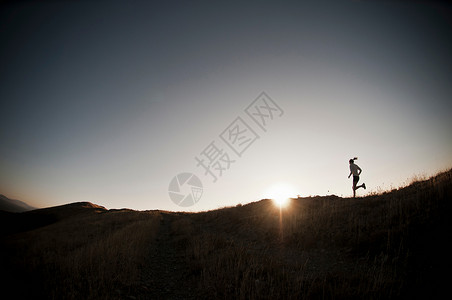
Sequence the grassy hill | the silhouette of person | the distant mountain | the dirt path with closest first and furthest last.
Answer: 1. the grassy hill
2. the dirt path
3. the silhouette of person
4. the distant mountain

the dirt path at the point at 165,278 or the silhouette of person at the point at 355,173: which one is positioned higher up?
the silhouette of person at the point at 355,173

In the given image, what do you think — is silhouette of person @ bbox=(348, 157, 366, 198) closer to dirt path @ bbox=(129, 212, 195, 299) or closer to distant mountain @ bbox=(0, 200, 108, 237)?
dirt path @ bbox=(129, 212, 195, 299)

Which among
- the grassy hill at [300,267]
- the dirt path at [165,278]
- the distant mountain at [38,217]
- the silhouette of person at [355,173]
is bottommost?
A: the distant mountain at [38,217]

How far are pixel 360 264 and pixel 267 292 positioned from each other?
3310 mm

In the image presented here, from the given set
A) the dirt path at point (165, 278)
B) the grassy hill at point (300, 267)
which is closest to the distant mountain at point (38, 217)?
the dirt path at point (165, 278)

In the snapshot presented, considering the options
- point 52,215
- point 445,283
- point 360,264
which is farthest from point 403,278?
point 52,215

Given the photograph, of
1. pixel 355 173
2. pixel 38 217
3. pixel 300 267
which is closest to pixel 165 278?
pixel 300 267

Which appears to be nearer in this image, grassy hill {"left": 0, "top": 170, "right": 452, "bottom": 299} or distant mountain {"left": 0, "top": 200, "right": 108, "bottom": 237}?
grassy hill {"left": 0, "top": 170, "right": 452, "bottom": 299}

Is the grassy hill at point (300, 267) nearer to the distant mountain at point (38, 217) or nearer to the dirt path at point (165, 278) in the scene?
the dirt path at point (165, 278)

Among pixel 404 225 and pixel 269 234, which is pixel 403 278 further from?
pixel 269 234

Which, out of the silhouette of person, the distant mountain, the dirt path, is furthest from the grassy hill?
the distant mountain

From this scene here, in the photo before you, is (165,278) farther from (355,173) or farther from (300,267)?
(355,173)

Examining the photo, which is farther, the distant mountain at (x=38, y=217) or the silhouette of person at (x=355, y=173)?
the distant mountain at (x=38, y=217)

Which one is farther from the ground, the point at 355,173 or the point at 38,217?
the point at 355,173
